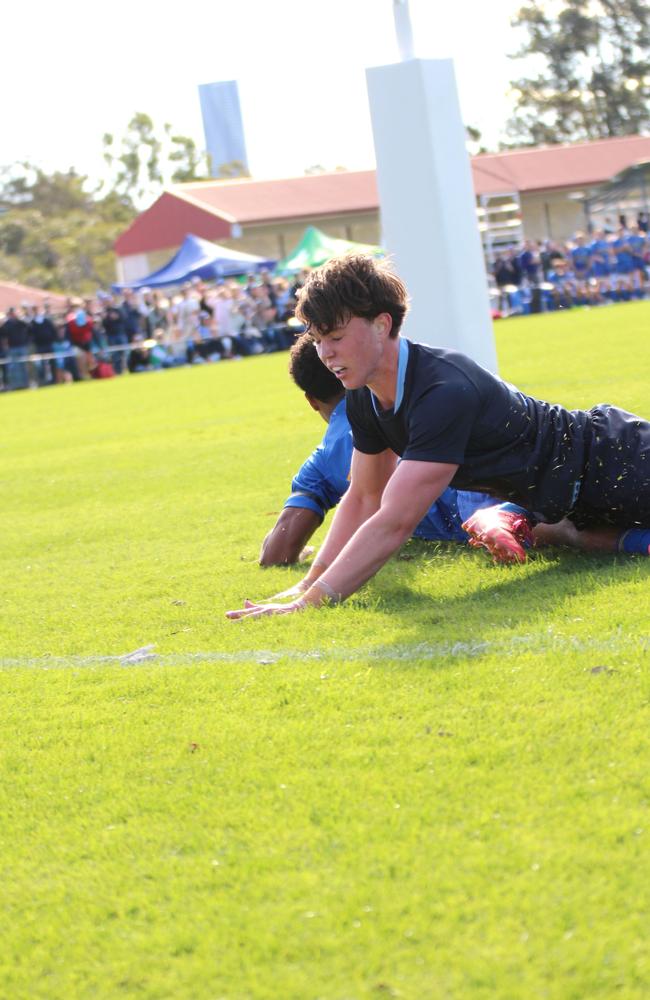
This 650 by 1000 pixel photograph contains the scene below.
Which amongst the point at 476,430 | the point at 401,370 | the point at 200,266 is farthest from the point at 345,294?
the point at 200,266

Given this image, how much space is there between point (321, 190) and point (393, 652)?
205 ft

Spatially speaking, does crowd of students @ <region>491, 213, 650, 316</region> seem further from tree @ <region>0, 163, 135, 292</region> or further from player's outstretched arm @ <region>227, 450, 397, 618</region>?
tree @ <region>0, 163, 135, 292</region>

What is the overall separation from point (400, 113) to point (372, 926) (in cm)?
757

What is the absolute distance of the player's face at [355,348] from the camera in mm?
5086

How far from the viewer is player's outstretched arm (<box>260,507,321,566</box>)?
6.93m

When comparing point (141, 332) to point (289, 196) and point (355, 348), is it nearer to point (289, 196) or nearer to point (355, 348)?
point (289, 196)

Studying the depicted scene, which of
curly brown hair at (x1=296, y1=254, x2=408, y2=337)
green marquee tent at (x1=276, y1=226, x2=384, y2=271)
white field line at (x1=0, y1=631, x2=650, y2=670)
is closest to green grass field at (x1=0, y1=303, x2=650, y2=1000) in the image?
white field line at (x1=0, y1=631, x2=650, y2=670)

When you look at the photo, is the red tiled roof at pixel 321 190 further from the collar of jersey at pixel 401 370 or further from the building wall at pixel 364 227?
the collar of jersey at pixel 401 370

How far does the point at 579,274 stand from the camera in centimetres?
3959

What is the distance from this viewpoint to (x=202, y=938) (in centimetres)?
289

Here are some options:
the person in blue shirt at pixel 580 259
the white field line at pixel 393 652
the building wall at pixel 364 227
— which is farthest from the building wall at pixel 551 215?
the white field line at pixel 393 652

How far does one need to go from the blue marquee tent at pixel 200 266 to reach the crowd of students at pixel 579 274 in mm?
8021

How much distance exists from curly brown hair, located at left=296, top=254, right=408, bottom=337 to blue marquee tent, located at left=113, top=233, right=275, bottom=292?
37.0 meters

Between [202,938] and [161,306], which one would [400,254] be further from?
[161,306]
